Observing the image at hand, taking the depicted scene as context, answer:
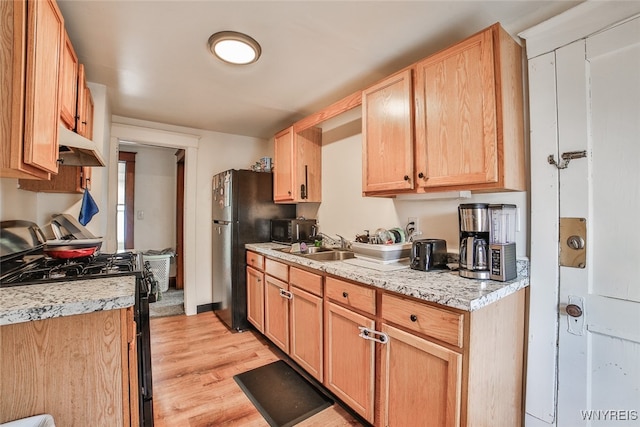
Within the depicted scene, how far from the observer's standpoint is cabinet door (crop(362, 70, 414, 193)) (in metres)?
1.72

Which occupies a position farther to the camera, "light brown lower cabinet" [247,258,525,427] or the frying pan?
the frying pan

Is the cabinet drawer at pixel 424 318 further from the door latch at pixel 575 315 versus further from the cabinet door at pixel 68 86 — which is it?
the cabinet door at pixel 68 86

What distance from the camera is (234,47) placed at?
171 cm

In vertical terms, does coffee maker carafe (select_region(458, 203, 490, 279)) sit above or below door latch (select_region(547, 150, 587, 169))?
below

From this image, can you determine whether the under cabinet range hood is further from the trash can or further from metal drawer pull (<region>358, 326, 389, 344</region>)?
the trash can

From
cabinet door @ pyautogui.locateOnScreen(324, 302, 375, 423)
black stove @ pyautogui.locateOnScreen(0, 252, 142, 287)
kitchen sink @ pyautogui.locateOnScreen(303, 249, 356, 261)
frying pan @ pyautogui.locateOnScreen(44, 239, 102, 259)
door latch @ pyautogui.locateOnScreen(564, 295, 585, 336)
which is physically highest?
frying pan @ pyautogui.locateOnScreen(44, 239, 102, 259)

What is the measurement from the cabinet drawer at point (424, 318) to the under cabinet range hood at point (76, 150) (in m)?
1.74

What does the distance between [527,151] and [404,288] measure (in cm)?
102

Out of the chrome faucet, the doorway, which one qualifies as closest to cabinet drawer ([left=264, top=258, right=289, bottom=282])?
the chrome faucet

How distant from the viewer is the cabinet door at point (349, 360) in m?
1.51

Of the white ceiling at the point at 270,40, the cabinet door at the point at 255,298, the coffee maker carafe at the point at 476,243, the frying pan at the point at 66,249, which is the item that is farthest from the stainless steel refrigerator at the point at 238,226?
the coffee maker carafe at the point at 476,243

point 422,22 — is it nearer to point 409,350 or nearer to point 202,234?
point 409,350

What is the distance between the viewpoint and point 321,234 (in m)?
2.93

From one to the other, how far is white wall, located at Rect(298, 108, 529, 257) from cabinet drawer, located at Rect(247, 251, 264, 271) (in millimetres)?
720
